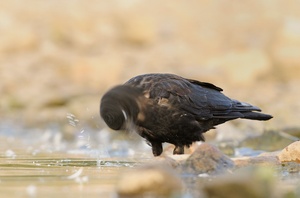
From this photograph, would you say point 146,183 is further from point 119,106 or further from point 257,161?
point 257,161

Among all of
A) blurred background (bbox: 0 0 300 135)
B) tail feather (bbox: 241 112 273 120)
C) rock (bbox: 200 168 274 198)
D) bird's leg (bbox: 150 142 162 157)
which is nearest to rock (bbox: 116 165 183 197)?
rock (bbox: 200 168 274 198)

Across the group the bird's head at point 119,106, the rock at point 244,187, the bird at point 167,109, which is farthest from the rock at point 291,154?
the rock at point 244,187

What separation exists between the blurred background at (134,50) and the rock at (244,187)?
29.9 feet

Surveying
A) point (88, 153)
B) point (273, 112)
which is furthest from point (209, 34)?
point (88, 153)

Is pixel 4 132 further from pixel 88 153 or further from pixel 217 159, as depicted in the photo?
pixel 217 159

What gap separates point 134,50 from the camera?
23844mm

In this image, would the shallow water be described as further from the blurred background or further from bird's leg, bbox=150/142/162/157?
the blurred background

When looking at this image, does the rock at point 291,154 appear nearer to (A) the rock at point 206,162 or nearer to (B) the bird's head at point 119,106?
(A) the rock at point 206,162

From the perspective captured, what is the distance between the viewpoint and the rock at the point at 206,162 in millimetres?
7977

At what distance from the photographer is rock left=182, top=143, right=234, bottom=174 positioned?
7.98m

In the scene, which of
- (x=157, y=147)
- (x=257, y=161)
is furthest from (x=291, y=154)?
(x=157, y=147)

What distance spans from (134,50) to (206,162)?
628 inches

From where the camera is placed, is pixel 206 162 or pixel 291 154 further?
pixel 291 154

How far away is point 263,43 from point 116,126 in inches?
585
